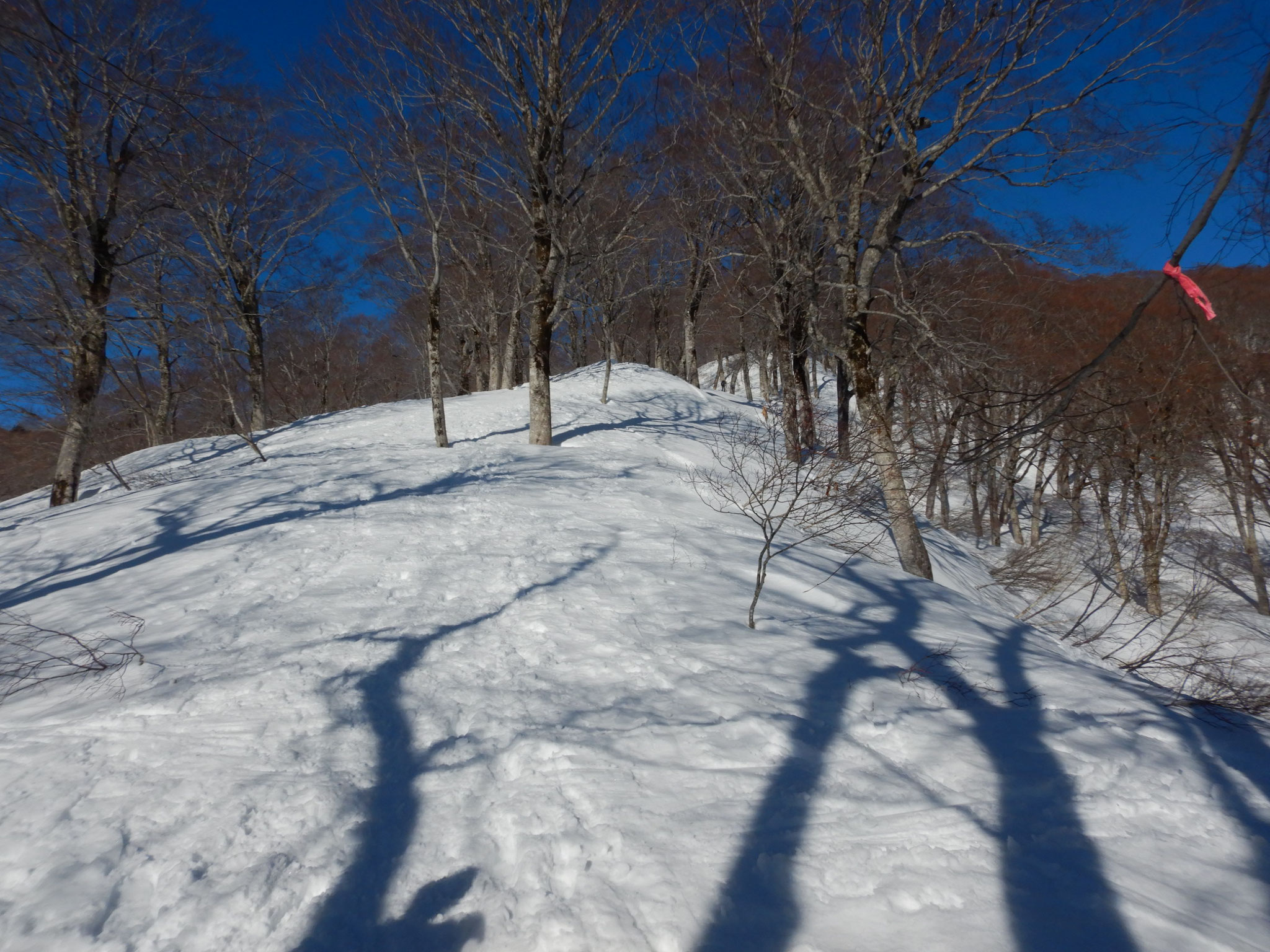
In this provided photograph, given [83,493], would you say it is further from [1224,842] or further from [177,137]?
[1224,842]

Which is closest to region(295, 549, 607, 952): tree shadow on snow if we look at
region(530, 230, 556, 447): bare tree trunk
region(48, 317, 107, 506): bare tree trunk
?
region(530, 230, 556, 447): bare tree trunk

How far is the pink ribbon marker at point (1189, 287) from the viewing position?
7.30ft

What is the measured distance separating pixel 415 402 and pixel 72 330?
833 centimetres

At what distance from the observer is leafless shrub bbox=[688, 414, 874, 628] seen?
5.18 metres

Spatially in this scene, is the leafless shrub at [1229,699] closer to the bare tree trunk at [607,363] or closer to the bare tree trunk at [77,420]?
the bare tree trunk at [607,363]

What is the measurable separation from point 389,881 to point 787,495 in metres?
7.90

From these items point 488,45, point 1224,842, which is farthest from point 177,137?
point 1224,842

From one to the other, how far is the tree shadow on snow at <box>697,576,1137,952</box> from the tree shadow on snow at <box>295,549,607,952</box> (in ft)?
3.27

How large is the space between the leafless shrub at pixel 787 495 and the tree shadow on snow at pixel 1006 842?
1500 mm

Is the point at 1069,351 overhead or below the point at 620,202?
below

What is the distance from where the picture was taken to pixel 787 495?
364 inches

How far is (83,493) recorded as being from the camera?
36.6 ft

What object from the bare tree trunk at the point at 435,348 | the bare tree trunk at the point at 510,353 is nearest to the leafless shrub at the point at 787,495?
the bare tree trunk at the point at 435,348

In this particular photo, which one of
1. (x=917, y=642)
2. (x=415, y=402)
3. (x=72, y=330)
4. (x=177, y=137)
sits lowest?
(x=917, y=642)
